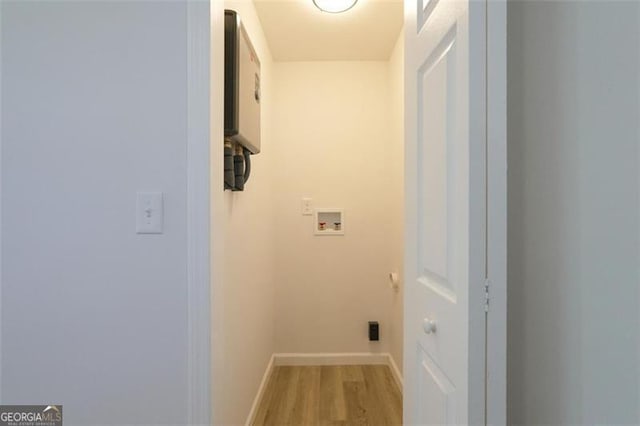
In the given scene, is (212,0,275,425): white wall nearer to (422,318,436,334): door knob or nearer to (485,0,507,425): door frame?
(422,318,436,334): door knob

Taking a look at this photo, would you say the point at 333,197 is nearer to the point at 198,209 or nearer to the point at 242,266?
the point at 242,266

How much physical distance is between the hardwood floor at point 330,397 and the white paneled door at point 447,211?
1.03m

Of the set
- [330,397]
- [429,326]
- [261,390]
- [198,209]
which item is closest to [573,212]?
[429,326]

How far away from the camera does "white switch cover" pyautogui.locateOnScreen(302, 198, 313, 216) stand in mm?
2797

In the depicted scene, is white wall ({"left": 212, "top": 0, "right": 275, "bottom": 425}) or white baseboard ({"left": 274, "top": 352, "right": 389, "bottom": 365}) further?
white baseboard ({"left": 274, "top": 352, "right": 389, "bottom": 365})

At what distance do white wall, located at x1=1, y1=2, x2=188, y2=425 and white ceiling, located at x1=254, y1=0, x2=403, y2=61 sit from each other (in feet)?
4.18

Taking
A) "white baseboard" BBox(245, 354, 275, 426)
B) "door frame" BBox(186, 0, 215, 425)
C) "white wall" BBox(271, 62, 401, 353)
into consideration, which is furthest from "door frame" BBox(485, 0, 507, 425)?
"white wall" BBox(271, 62, 401, 353)

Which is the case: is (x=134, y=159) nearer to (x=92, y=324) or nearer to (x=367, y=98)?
(x=92, y=324)

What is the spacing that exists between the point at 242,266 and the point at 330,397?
3.87 ft

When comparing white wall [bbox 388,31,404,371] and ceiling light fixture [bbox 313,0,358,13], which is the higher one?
ceiling light fixture [bbox 313,0,358,13]

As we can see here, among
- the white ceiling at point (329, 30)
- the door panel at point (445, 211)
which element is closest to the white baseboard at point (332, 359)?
the door panel at point (445, 211)

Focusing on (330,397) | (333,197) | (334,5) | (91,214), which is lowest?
(330,397)

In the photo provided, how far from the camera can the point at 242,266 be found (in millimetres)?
1754

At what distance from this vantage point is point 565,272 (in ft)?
2.35
